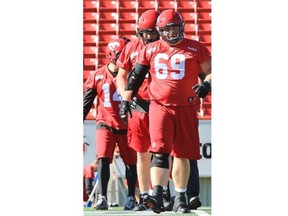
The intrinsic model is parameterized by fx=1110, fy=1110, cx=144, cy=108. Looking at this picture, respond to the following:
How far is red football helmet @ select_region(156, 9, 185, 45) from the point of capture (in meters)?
5.84

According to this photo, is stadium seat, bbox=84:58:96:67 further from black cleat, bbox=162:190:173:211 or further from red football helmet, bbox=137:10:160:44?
black cleat, bbox=162:190:173:211

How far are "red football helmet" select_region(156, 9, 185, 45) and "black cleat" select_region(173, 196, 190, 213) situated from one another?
835 millimetres

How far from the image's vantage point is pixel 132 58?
6418mm

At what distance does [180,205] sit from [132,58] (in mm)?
984

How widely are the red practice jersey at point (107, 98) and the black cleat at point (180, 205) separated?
1006 mm

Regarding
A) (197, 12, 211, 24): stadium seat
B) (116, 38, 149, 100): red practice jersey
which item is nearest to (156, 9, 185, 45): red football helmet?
(116, 38, 149, 100): red practice jersey

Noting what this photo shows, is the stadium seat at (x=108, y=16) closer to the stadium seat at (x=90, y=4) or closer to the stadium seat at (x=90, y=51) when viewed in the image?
the stadium seat at (x=90, y=4)

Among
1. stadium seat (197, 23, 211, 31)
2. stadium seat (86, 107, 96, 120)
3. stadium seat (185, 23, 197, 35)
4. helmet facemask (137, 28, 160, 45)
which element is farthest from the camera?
stadium seat (185, 23, 197, 35)

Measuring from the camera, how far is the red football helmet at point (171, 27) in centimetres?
584

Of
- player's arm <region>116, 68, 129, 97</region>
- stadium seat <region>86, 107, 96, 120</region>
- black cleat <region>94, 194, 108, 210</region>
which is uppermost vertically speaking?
player's arm <region>116, 68, 129, 97</region>
